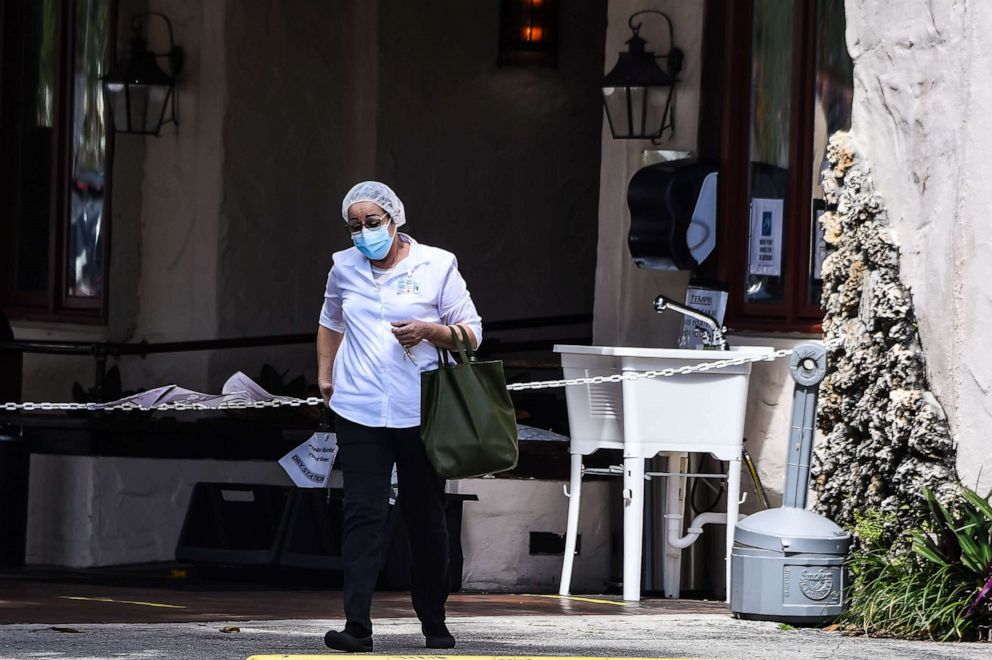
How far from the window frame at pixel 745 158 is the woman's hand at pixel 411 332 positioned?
3442 millimetres

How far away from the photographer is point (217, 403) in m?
10.5

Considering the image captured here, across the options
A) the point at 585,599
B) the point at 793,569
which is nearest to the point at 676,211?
the point at 585,599

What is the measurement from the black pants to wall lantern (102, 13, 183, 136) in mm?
5726

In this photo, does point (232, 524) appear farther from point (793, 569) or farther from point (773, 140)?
point (793, 569)

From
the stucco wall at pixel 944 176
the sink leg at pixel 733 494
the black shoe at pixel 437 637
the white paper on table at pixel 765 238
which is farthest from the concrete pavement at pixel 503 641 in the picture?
the white paper on table at pixel 765 238

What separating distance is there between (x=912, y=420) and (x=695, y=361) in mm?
1702

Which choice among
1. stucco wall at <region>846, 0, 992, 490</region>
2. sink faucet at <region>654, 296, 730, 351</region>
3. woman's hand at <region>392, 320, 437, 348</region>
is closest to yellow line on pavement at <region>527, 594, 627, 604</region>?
sink faucet at <region>654, 296, 730, 351</region>

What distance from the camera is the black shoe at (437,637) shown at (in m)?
6.56

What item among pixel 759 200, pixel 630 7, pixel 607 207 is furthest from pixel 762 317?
pixel 630 7

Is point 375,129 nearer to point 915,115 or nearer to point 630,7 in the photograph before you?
point 630,7

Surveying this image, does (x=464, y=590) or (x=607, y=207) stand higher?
(x=607, y=207)

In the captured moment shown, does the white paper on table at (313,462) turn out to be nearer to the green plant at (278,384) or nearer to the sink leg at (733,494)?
the green plant at (278,384)

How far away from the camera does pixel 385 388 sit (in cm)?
641

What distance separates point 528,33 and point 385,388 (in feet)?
25.9
